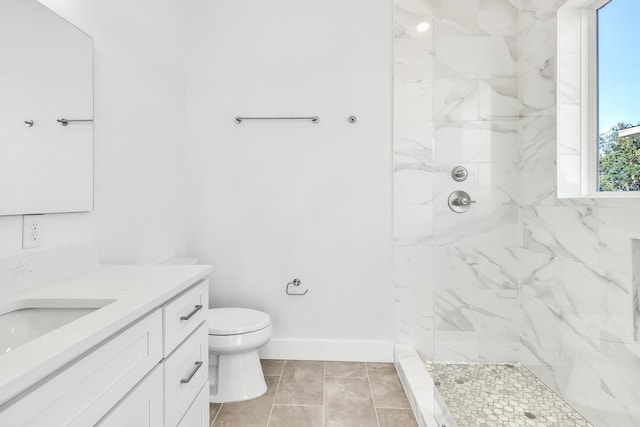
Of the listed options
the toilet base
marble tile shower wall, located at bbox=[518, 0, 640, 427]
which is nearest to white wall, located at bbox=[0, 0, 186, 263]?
the toilet base

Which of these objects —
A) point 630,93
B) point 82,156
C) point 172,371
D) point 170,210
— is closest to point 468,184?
point 630,93

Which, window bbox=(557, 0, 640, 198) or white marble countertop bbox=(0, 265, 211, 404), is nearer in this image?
white marble countertop bbox=(0, 265, 211, 404)

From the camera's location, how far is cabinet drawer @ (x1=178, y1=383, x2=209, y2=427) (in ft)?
3.83

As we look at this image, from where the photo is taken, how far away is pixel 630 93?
45.9 inches

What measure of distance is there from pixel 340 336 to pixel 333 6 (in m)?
2.27

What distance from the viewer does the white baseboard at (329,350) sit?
7.41 feet

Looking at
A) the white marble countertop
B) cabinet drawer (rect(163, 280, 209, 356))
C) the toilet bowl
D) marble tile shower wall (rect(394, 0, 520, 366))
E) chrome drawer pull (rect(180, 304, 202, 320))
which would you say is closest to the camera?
the white marble countertop

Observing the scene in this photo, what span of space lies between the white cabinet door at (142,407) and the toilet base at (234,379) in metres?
0.87

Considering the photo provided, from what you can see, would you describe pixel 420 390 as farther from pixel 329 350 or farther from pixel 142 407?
pixel 142 407

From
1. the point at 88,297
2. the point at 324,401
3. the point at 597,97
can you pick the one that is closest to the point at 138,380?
the point at 88,297

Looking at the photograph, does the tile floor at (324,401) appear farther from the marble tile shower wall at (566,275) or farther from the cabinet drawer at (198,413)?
the marble tile shower wall at (566,275)

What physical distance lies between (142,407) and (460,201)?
1353 mm

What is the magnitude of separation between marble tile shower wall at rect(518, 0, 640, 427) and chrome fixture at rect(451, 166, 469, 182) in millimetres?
202

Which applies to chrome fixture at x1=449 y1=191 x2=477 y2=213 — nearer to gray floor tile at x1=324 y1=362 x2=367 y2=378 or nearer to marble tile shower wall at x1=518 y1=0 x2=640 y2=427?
marble tile shower wall at x1=518 y1=0 x2=640 y2=427
